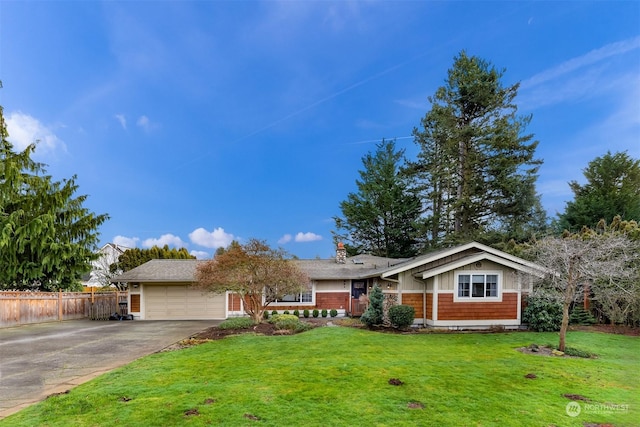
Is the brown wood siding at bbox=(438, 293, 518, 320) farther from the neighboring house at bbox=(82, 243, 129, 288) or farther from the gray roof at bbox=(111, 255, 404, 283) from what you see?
the neighboring house at bbox=(82, 243, 129, 288)

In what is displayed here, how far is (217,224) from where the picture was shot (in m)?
26.2

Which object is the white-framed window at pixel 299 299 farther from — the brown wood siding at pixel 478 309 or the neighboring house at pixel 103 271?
the neighboring house at pixel 103 271

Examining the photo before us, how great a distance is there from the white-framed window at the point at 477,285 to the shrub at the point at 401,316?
7.34ft

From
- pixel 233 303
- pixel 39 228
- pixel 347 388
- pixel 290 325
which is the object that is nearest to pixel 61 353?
pixel 290 325

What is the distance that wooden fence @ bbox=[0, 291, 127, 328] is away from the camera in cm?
1606

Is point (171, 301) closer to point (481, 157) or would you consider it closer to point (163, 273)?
point (163, 273)

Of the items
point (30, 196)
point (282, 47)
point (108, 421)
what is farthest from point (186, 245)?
point (108, 421)

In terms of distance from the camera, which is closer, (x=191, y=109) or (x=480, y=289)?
(x=480, y=289)

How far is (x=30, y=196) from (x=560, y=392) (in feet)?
84.3

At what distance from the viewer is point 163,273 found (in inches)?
774

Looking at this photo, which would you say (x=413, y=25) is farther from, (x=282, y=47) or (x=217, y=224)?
(x=217, y=224)

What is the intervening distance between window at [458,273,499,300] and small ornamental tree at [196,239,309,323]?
703 centimetres

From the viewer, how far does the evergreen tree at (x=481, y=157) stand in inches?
1000

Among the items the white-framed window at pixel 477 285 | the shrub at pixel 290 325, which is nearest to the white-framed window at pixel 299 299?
the shrub at pixel 290 325
